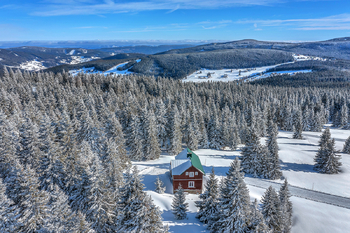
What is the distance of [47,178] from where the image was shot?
22.1 metres

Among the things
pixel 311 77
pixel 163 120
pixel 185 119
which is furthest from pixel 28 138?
pixel 311 77

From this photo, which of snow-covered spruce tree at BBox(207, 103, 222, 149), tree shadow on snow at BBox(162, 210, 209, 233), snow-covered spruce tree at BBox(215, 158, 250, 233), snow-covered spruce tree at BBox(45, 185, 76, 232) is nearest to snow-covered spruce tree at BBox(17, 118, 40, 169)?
snow-covered spruce tree at BBox(45, 185, 76, 232)

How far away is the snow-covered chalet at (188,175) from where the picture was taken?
104 ft

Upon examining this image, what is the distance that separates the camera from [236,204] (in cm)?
1784

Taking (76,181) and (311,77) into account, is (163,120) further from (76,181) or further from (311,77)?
(311,77)

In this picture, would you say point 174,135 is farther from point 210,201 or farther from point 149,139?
point 210,201

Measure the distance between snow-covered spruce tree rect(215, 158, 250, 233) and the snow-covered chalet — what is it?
1314 cm

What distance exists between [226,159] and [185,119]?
1594cm

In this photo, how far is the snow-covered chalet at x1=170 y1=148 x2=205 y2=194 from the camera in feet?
104

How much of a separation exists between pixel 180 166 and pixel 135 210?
60.8ft

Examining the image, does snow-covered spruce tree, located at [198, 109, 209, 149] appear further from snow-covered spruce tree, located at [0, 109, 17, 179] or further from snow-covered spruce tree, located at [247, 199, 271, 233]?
snow-covered spruce tree, located at [0, 109, 17, 179]

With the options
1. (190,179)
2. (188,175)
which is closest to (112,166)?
(188,175)

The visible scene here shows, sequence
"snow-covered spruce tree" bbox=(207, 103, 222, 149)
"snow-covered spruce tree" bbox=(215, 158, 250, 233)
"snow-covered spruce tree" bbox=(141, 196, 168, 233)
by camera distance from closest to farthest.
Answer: "snow-covered spruce tree" bbox=(141, 196, 168, 233)
"snow-covered spruce tree" bbox=(215, 158, 250, 233)
"snow-covered spruce tree" bbox=(207, 103, 222, 149)

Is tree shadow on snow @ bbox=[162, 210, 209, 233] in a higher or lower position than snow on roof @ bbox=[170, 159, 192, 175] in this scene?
lower
